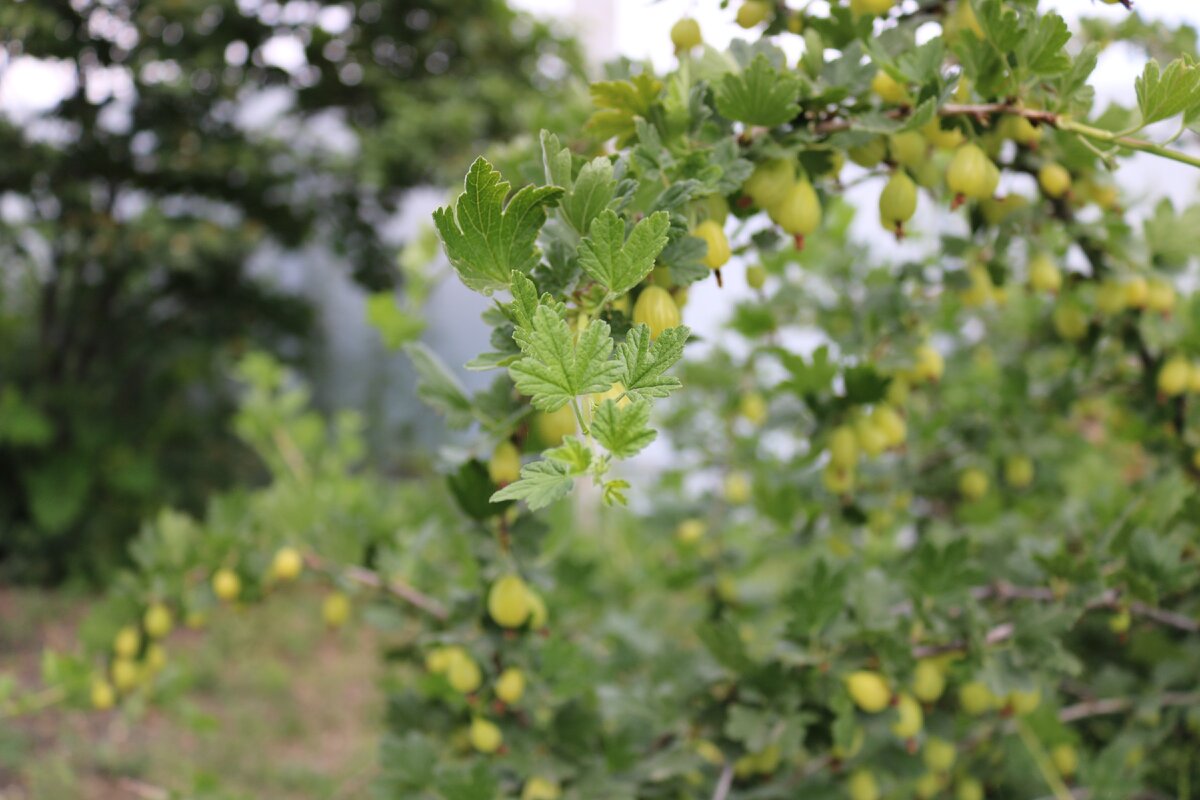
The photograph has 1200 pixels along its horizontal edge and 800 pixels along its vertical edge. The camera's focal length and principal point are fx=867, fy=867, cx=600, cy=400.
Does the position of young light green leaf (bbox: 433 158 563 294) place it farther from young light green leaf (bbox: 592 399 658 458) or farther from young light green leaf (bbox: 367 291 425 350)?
young light green leaf (bbox: 367 291 425 350)

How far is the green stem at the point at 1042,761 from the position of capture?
63cm

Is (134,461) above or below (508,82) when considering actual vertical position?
below

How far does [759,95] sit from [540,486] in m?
0.23

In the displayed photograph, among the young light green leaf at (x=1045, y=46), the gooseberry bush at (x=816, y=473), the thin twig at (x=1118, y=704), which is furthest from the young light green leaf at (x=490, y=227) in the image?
the thin twig at (x=1118, y=704)

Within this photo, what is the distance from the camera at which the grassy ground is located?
5.06 feet

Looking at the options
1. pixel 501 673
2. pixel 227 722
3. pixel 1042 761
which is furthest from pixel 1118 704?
pixel 227 722

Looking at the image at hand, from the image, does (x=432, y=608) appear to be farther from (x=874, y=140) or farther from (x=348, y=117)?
(x=348, y=117)

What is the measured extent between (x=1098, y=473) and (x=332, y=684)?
6.05 ft

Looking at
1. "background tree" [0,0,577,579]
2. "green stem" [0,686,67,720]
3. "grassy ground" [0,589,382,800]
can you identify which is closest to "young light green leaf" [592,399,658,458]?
"green stem" [0,686,67,720]

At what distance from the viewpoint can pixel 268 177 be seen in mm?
2660

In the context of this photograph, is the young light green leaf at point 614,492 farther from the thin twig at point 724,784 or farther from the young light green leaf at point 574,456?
the thin twig at point 724,784

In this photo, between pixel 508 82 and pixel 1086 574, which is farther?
pixel 508 82

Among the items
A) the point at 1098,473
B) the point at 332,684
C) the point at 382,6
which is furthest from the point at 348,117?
the point at 1098,473

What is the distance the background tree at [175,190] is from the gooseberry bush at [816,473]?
199 cm
